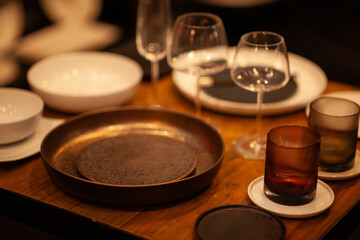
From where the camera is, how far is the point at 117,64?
1628mm

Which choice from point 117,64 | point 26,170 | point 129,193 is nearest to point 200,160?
point 129,193

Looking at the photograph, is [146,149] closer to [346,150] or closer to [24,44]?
[346,150]

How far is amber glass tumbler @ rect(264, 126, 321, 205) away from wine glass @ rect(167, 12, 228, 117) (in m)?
0.32

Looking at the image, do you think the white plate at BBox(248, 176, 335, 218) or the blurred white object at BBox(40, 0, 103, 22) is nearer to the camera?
the white plate at BBox(248, 176, 335, 218)

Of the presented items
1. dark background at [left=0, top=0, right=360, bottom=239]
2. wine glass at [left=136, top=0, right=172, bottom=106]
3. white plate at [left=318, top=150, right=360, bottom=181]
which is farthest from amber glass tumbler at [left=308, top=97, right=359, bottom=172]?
dark background at [left=0, top=0, right=360, bottom=239]

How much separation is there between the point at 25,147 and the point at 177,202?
41cm

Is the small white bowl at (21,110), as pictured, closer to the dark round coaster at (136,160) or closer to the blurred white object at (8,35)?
the dark round coaster at (136,160)

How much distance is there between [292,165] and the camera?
0.99 metres

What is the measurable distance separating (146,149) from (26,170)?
0.88 ft

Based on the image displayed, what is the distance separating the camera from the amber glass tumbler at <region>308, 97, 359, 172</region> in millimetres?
1104

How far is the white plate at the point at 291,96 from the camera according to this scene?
140cm

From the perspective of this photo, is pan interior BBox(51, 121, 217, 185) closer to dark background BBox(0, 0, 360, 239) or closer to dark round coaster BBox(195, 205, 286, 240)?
dark round coaster BBox(195, 205, 286, 240)

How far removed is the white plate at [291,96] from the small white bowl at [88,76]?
14 centimetres

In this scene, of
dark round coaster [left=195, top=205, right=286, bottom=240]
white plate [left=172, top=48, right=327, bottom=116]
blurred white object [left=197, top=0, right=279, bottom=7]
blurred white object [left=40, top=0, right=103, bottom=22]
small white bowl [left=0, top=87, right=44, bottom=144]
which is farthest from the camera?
blurred white object [left=40, top=0, right=103, bottom=22]
